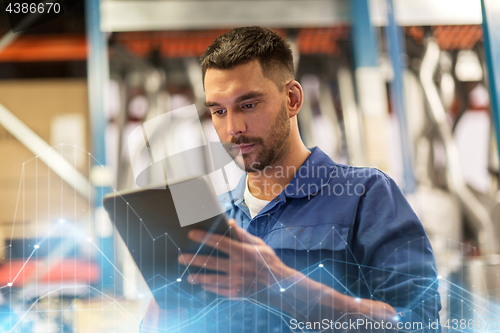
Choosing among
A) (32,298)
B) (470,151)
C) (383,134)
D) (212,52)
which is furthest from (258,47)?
(470,151)

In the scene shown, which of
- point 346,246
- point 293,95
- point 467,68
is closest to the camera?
point 346,246

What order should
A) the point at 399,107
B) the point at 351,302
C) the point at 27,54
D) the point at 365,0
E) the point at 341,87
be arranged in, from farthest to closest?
the point at 341,87 < the point at 27,54 < the point at 365,0 < the point at 399,107 < the point at 351,302

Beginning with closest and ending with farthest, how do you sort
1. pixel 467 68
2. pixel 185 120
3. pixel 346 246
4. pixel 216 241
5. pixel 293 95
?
pixel 216 241 → pixel 346 246 → pixel 293 95 → pixel 185 120 → pixel 467 68

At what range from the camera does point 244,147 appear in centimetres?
91

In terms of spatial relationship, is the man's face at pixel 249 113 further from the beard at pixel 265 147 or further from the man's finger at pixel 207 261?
the man's finger at pixel 207 261

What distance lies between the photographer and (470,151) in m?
1.94

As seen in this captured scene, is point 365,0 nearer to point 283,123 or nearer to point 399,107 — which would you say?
point 399,107

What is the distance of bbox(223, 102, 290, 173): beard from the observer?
2.98 ft

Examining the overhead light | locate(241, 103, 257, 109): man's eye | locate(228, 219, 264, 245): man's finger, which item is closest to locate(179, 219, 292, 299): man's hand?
locate(228, 219, 264, 245): man's finger

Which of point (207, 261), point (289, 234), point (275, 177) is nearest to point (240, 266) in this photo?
point (207, 261)

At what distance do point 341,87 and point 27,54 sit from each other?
5.55 ft

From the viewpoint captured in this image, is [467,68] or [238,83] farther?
[467,68]

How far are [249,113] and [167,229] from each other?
319mm

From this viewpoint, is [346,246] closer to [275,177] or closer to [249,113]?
[275,177]
